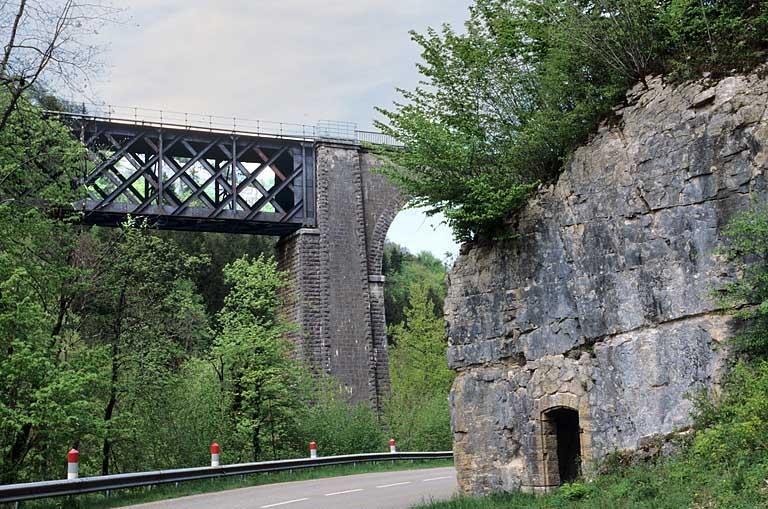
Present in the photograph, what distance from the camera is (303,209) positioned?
41.8m

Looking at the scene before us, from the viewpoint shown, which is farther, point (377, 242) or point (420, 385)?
point (420, 385)

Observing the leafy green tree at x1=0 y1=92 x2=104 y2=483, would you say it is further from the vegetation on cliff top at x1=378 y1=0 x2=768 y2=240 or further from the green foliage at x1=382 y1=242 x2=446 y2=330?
the green foliage at x1=382 y1=242 x2=446 y2=330

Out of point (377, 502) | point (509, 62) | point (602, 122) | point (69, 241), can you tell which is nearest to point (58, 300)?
point (69, 241)

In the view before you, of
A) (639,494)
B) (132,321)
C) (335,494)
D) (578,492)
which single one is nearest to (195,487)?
(335,494)

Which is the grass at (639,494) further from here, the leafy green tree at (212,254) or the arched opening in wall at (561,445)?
the leafy green tree at (212,254)

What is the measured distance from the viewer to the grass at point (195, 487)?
1712 centimetres

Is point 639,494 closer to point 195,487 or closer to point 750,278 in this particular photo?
point 750,278

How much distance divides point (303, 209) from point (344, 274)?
12.4ft

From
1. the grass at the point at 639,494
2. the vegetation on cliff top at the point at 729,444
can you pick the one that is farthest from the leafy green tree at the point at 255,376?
the vegetation on cliff top at the point at 729,444

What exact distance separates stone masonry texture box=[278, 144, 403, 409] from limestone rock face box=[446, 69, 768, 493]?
69.1ft

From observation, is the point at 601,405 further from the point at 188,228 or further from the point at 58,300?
the point at 188,228

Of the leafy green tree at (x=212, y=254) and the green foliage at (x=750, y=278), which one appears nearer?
the green foliage at (x=750, y=278)

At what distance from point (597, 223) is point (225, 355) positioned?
649 inches

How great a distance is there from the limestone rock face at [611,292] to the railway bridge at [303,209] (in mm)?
20577
